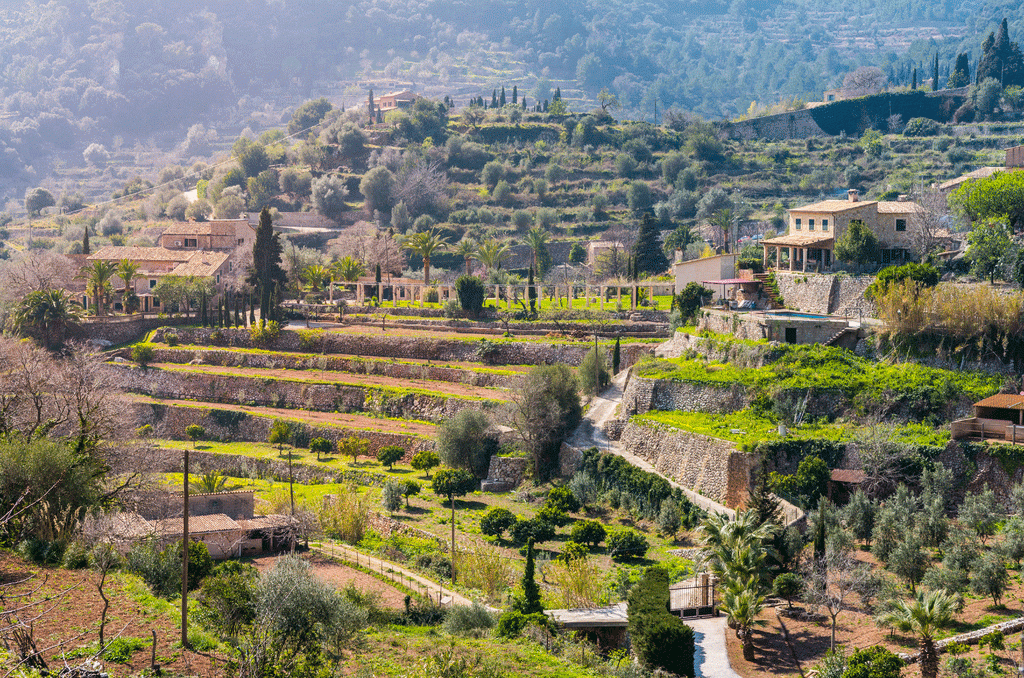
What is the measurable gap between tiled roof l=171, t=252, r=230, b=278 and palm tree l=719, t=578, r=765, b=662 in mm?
54637

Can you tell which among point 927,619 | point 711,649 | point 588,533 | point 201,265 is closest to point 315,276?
point 201,265

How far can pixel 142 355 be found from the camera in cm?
6762

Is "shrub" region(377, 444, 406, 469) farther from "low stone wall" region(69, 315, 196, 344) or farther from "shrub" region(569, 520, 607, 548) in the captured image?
"low stone wall" region(69, 315, 196, 344)

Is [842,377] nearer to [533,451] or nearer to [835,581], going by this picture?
[835,581]

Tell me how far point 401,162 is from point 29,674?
10129 cm

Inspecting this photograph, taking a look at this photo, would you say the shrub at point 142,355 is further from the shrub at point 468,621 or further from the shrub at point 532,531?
the shrub at point 468,621

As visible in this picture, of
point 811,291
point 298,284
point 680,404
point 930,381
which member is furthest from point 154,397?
point 930,381

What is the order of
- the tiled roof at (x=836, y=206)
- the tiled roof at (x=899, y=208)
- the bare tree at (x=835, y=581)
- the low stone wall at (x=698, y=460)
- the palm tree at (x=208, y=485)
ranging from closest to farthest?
the bare tree at (x=835, y=581), the low stone wall at (x=698, y=460), the palm tree at (x=208, y=485), the tiled roof at (x=899, y=208), the tiled roof at (x=836, y=206)

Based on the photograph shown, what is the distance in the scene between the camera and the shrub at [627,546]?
38.8 m

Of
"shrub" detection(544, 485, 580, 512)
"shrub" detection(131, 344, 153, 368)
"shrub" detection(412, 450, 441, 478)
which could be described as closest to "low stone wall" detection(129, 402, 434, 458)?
"shrub" detection(412, 450, 441, 478)

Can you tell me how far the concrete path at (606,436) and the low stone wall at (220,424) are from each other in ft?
34.0

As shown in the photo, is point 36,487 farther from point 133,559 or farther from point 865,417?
point 865,417

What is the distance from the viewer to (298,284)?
266 ft

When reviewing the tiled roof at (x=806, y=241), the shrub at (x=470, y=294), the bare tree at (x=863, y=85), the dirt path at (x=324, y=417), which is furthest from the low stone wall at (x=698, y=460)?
the bare tree at (x=863, y=85)
